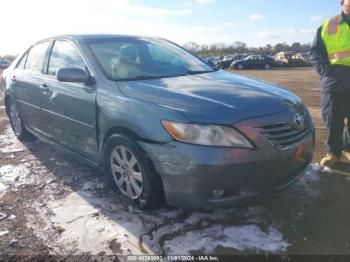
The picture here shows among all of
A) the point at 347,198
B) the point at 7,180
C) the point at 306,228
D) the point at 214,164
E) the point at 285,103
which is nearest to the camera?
the point at 214,164

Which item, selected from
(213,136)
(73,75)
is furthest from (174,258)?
(73,75)

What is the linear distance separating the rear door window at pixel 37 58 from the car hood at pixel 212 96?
1.85 metres

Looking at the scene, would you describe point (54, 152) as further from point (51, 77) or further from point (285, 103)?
point (285, 103)

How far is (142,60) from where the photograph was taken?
13.2 ft

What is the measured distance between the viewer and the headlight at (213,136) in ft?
9.21

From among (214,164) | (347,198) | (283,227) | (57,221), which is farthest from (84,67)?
(347,198)

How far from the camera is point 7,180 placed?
→ 4320 millimetres

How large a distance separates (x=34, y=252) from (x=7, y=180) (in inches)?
69.0

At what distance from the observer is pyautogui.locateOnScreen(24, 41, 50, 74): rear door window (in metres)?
4.82

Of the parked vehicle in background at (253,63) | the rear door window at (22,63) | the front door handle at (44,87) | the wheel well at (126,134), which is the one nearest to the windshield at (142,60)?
the wheel well at (126,134)

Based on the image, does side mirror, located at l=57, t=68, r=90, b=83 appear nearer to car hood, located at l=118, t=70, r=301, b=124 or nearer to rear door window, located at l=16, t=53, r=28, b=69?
car hood, located at l=118, t=70, r=301, b=124

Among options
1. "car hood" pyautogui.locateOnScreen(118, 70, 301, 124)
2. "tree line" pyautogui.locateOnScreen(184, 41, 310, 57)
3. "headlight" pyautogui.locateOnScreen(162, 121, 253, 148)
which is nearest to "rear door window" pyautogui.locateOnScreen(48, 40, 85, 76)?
"car hood" pyautogui.locateOnScreen(118, 70, 301, 124)

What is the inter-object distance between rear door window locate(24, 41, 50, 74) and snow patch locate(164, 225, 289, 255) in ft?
9.91

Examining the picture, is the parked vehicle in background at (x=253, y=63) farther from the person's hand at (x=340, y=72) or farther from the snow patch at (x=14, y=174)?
the snow patch at (x=14, y=174)
